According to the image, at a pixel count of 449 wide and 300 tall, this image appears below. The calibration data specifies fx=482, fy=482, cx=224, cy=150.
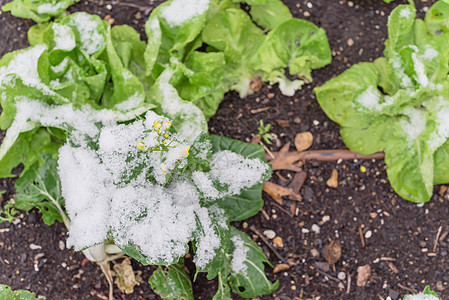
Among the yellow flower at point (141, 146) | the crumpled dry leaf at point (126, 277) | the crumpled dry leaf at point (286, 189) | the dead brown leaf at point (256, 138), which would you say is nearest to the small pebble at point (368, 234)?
the crumpled dry leaf at point (286, 189)

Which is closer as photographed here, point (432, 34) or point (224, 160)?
point (224, 160)

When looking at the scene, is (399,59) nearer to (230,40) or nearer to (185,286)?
(230,40)

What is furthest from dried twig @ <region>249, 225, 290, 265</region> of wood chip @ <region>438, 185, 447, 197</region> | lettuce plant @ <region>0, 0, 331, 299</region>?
wood chip @ <region>438, 185, 447, 197</region>

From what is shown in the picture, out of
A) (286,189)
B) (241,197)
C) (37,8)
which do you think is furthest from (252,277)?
(37,8)

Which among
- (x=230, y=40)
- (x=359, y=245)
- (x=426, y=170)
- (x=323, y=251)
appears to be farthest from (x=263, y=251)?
(x=230, y=40)

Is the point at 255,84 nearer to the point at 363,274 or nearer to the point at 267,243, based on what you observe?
the point at 267,243

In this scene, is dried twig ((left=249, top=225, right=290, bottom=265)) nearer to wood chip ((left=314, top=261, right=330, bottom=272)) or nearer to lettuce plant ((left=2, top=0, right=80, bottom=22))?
wood chip ((left=314, top=261, right=330, bottom=272))

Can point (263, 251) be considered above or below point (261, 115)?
below
